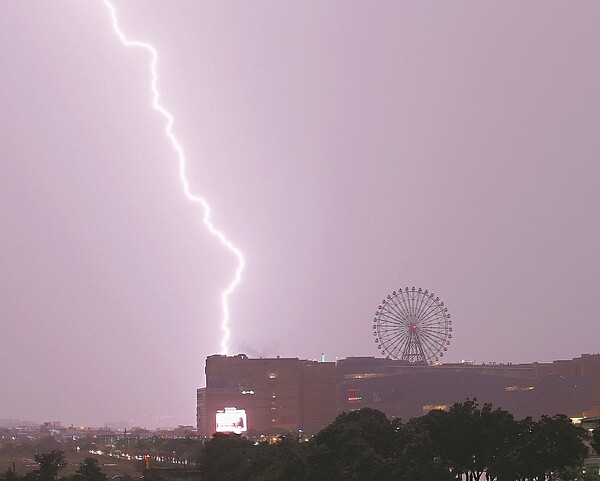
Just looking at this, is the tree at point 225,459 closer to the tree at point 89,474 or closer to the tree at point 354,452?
the tree at point 89,474

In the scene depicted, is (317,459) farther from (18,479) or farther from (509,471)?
(18,479)

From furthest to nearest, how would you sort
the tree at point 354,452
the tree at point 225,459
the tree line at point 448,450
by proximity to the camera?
1. the tree at point 225,459
2. the tree at point 354,452
3. the tree line at point 448,450

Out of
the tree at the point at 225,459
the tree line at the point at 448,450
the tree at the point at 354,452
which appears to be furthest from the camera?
the tree at the point at 225,459

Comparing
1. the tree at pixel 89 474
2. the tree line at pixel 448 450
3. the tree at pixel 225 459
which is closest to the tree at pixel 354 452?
the tree line at pixel 448 450

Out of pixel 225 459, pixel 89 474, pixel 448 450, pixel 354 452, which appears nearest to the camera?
pixel 448 450

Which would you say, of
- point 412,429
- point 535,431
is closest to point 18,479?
point 412,429

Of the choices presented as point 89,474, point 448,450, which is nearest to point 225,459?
point 89,474

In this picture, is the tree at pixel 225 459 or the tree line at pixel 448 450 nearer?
the tree line at pixel 448 450

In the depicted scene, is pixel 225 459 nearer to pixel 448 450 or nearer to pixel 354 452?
pixel 354 452

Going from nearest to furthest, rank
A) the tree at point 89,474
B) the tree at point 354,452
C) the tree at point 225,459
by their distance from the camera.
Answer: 1. the tree at point 354,452
2. the tree at point 89,474
3. the tree at point 225,459

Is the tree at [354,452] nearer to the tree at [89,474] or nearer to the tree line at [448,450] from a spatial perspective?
the tree line at [448,450]

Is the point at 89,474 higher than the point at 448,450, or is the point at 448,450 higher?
the point at 448,450
